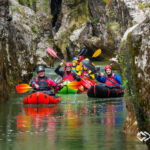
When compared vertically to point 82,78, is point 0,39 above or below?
above

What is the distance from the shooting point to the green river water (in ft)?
26.3

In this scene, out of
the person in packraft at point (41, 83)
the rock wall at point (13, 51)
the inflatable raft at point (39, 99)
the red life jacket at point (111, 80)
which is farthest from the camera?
the red life jacket at point (111, 80)

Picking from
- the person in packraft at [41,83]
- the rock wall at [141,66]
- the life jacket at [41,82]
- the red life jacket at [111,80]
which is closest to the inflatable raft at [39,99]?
the person in packraft at [41,83]

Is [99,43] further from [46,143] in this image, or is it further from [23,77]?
[46,143]

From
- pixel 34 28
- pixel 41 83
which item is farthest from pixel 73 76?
pixel 34 28

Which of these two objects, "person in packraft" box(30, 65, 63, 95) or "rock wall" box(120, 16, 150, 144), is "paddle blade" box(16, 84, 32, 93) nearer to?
"person in packraft" box(30, 65, 63, 95)

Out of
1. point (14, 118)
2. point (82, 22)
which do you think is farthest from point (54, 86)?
point (82, 22)

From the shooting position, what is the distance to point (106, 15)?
52938mm

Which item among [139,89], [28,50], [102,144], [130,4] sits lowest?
[102,144]

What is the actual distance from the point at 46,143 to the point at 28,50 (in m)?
16.2

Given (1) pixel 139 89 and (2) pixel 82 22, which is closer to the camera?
(1) pixel 139 89

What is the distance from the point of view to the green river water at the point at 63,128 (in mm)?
8023

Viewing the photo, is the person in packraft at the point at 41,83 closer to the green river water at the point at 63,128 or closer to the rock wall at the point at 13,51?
the rock wall at the point at 13,51

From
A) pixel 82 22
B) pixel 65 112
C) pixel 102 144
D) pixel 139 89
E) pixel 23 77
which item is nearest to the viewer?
pixel 139 89
